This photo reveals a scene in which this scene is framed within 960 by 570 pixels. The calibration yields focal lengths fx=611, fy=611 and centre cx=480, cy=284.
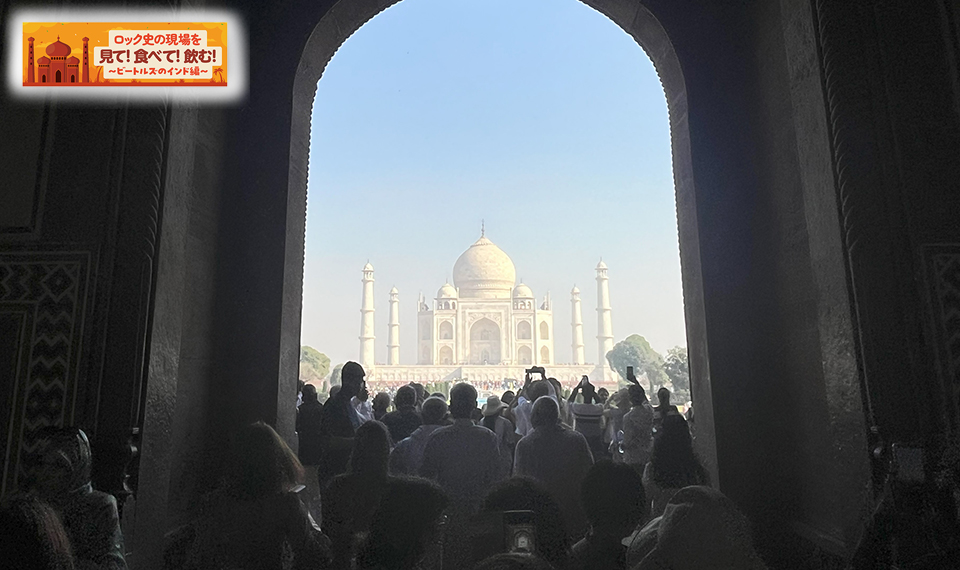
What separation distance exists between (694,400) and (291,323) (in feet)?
6.86

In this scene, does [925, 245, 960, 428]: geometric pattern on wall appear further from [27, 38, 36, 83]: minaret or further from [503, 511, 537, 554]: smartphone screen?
[27, 38, 36, 83]: minaret

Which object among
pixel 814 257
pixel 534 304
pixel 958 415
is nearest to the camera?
pixel 958 415

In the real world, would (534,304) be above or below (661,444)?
above

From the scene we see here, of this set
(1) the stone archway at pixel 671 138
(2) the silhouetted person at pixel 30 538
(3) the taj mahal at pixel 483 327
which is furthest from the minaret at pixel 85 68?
(3) the taj mahal at pixel 483 327

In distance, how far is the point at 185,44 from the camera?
269 cm

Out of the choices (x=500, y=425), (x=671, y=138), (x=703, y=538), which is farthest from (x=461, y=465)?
(x=671, y=138)

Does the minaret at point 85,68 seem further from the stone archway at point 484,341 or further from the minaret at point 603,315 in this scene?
the minaret at point 603,315

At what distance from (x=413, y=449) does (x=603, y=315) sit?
1899 inches

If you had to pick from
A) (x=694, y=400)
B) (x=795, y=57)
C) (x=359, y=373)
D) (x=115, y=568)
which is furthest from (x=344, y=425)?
(x=795, y=57)

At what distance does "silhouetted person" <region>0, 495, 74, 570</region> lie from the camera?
48.2 inches

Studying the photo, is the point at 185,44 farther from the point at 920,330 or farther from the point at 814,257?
the point at 920,330

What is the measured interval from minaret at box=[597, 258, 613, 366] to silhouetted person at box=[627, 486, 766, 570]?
161 feet

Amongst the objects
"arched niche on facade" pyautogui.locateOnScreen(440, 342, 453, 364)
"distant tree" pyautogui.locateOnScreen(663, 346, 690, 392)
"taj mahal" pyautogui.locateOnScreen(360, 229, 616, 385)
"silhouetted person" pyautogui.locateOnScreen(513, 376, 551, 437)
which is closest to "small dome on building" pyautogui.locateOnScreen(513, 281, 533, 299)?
"taj mahal" pyautogui.locateOnScreen(360, 229, 616, 385)

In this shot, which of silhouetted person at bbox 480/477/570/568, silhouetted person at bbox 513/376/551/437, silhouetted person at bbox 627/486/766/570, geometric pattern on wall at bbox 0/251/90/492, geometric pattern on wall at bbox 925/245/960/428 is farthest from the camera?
silhouetted person at bbox 513/376/551/437
